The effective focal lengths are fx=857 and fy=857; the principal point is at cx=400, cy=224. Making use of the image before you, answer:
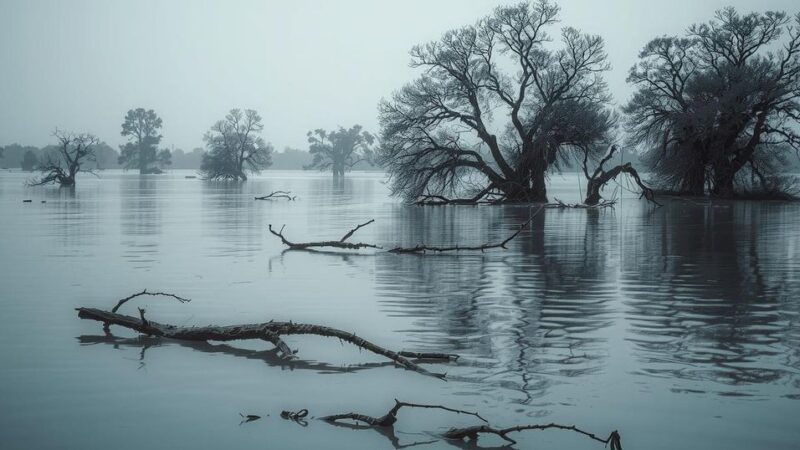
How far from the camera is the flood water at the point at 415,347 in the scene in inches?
233

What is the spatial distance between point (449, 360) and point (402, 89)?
3667 cm

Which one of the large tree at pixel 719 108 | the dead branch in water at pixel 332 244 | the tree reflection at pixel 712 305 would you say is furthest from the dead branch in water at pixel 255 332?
the large tree at pixel 719 108

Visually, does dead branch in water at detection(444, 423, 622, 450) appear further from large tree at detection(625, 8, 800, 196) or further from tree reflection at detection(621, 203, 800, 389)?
large tree at detection(625, 8, 800, 196)

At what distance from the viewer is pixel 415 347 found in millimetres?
8312

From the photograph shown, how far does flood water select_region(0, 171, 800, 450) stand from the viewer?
5906mm

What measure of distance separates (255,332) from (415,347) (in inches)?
60.9

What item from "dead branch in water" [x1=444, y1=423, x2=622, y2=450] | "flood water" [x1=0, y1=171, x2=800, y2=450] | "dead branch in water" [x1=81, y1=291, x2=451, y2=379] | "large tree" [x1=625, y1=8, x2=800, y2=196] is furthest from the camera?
"large tree" [x1=625, y1=8, x2=800, y2=196]

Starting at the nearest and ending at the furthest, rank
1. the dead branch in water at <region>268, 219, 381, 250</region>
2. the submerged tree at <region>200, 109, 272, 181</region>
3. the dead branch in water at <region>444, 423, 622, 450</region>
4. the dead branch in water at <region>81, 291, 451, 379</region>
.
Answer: the dead branch in water at <region>444, 423, 622, 450</region>, the dead branch in water at <region>81, 291, 451, 379</region>, the dead branch in water at <region>268, 219, 381, 250</region>, the submerged tree at <region>200, 109, 272, 181</region>

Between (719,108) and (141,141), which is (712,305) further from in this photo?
(141,141)

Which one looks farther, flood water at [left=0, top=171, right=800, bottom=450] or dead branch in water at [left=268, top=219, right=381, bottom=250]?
dead branch in water at [left=268, top=219, right=381, bottom=250]

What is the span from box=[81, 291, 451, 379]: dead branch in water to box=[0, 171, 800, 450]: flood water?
0.12 metres

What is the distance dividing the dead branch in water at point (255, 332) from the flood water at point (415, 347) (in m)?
0.12

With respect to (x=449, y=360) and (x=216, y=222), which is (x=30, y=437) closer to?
(x=449, y=360)

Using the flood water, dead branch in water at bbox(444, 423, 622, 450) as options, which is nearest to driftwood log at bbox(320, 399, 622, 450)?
dead branch in water at bbox(444, 423, 622, 450)
